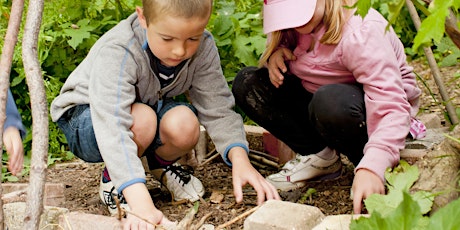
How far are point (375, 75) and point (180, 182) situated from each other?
0.80 meters

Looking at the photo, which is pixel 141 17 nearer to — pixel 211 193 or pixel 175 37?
pixel 175 37

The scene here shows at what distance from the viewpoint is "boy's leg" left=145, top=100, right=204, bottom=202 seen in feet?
8.21

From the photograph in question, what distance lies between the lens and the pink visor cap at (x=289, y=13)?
2.31m

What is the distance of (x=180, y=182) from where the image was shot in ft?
8.61

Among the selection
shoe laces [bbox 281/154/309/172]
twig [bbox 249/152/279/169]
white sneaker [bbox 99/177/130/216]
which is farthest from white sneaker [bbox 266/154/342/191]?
white sneaker [bbox 99/177/130/216]

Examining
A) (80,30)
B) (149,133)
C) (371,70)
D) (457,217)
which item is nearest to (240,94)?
(149,133)

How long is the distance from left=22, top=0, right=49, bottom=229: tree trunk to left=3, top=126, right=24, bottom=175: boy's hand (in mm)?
306

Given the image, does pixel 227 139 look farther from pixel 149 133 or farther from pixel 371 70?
pixel 371 70

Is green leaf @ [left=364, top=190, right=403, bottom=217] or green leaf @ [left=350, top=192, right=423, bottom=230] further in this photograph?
green leaf @ [left=364, top=190, right=403, bottom=217]

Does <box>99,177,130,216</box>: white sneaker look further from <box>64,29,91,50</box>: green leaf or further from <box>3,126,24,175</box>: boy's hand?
<box>64,29,91,50</box>: green leaf

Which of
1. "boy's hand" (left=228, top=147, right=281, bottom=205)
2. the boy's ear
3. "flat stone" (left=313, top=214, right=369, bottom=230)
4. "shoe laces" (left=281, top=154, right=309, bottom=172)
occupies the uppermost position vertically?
the boy's ear

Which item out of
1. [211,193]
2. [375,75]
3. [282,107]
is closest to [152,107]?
[211,193]

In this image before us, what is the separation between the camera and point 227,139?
254cm

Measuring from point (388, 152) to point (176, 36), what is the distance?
2.38ft
